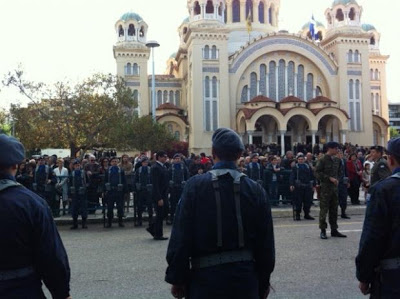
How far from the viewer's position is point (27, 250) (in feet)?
9.96

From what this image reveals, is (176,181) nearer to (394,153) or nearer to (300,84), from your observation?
(394,153)

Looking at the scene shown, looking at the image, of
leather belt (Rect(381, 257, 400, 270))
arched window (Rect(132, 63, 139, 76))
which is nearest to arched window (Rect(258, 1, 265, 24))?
arched window (Rect(132, 63, 139, 76))

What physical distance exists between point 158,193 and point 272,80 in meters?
37.4

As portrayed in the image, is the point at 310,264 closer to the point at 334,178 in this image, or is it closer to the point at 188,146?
the point at 334,178

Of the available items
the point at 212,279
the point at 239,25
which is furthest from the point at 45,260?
the point at 239,25

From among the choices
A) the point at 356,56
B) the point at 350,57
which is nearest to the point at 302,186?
the point at 350,57

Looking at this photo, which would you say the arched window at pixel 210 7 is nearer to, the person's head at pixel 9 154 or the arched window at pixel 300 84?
the arched window at pixel 300 84

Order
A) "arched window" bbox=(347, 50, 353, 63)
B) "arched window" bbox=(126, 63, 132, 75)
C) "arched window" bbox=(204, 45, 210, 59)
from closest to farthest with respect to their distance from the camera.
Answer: "arched window" bbox=(204, 45, 210, 59), "arched window" bbox=(347, 50, 353, 63), "arched window" bbox=(126, 63, 132, 75)

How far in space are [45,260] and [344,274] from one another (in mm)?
4898

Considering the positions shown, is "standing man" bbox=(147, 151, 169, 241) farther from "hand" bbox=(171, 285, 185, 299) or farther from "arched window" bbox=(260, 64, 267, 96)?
"arched window" bbox=(260, 64, 267, 96)

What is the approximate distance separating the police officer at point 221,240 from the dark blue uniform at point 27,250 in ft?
2.63

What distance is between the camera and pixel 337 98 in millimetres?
46656

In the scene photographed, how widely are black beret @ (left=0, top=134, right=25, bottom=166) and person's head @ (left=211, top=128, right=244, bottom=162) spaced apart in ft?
4.65

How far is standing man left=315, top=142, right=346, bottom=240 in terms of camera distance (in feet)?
31.1
